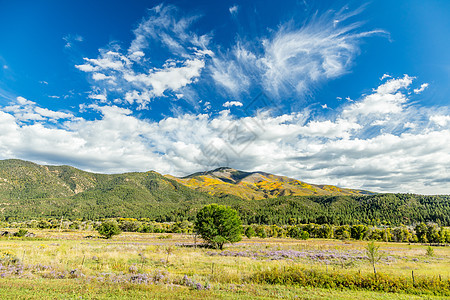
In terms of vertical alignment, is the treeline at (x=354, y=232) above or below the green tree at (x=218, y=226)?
below

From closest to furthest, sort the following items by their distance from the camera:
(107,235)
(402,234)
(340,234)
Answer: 1. (107,235)
2. (402,234)
3. (340,234)

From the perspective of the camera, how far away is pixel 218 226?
47.6 metres

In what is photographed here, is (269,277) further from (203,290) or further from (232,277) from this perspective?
(203,290)

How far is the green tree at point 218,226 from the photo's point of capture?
4672 cm

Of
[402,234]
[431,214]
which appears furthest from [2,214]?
[431,214]

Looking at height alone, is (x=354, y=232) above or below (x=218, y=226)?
below

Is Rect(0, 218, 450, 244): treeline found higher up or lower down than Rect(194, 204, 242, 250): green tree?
lower down

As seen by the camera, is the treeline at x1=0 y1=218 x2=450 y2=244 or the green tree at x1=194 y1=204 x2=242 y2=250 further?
the treeline at x1=0 y1=218 x2=450 y2=244

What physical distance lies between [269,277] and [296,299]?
17.2 feet

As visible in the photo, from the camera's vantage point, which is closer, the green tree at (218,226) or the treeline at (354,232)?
the green tree at (218,226)

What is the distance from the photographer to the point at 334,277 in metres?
18.5

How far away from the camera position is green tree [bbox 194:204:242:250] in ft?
153

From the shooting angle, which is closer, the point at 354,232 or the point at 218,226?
the point at 218,226

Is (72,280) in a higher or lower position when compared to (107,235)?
higher
